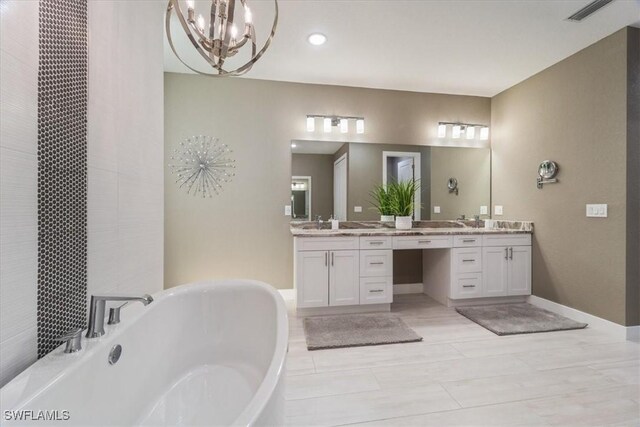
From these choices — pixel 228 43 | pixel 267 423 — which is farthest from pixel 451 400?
pixel 228 43

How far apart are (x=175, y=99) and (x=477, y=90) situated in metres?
3.76

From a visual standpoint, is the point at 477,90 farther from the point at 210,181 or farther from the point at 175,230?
the point at 175,230

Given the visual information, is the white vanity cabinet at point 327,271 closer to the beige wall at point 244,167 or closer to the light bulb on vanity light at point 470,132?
the beige wall at point 244,167

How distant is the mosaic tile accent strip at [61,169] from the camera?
1.01 meters

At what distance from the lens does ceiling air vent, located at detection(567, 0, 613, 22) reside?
81.6 inches

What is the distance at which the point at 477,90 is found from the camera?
3643 millimetres

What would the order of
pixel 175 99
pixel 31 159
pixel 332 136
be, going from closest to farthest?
pixel 31 159, pixel 175 99, pixel 332 136

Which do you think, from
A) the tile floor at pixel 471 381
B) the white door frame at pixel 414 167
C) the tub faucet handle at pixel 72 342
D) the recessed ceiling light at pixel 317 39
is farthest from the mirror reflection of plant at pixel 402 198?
the tub faucet handle at pixel 72 342

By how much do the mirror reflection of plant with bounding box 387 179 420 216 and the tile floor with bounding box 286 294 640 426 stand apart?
141cm

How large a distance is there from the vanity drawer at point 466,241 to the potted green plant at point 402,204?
542 mm

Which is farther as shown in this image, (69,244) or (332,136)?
(332,136)

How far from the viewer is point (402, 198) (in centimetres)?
338

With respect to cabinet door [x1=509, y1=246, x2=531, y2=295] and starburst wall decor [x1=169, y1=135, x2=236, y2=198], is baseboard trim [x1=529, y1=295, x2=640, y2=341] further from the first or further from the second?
starburst wall decor [x1=169, y1=135, x2=236, y2=198]

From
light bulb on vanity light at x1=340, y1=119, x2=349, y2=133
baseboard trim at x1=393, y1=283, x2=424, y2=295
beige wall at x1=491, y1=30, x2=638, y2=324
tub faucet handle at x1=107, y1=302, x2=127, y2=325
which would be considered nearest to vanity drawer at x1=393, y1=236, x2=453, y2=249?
baseboard trim at x1=393, y1=283, x2=424, y2=295
